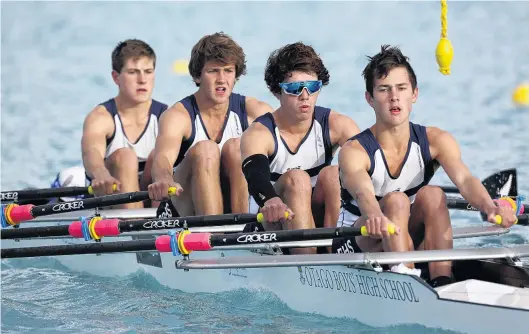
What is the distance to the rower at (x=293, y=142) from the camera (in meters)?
5.79

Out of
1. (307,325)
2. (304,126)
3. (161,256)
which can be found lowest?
(307,325)

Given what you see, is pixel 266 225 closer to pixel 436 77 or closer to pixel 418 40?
pixel 436 77

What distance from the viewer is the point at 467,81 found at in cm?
1672

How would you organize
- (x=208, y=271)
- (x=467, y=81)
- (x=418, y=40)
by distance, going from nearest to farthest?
(x=208, y=271) → (x=467, y=81) → (x=418, y=40)

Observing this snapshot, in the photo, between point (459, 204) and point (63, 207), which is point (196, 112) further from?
point (459, 204)

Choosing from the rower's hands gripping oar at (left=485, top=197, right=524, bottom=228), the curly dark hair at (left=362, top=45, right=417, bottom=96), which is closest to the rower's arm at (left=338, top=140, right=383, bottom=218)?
the curly dark hair at (left=362, top=45, right=417, bottom=96)

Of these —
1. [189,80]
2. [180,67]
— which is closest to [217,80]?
[189,80]

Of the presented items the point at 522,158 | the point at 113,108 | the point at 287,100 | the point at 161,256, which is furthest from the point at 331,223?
the point at 522,158

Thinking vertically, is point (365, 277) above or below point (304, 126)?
below

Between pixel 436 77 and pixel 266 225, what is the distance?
1157cm

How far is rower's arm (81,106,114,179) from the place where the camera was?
7.46 metres

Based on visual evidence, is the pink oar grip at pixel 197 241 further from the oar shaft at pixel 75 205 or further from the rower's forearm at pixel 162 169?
the oar shaft at pixel 75 205

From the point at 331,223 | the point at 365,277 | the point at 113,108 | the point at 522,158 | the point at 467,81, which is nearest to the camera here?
the point at 365,277

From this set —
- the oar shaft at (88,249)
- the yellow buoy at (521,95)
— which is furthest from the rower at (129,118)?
the yellow buoy at (521,95)
